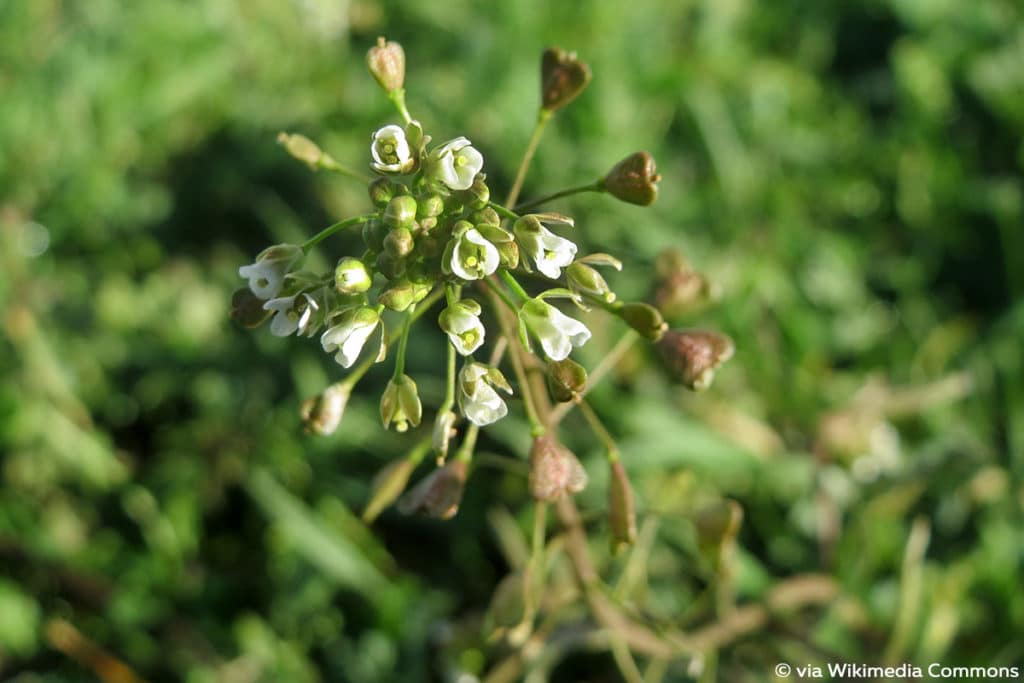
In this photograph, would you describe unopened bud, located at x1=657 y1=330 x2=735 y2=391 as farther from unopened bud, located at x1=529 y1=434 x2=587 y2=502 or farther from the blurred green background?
the blurred green background

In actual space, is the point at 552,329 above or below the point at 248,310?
above

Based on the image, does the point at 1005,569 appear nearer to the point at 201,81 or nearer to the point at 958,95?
the point at 958,95

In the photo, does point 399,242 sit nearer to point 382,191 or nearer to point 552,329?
point 382,191

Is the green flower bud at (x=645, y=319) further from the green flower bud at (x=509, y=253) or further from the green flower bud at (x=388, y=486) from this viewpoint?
the green flower bud at (x=388, y=486)

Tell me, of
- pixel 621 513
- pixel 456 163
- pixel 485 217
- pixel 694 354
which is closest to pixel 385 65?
pixel 456 163

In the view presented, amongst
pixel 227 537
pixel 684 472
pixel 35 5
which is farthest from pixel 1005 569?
pixel 35 5

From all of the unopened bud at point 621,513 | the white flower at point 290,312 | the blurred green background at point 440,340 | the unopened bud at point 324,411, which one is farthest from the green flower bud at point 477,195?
the blurred green background at point 440,340
